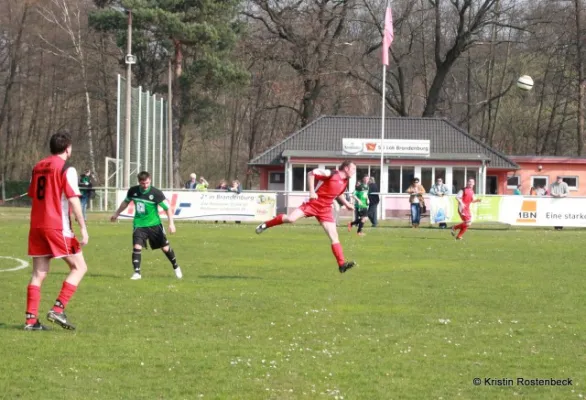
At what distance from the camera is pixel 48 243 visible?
366 inches

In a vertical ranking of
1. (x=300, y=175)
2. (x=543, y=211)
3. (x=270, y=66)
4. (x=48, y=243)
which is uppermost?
(x=270, y=66)

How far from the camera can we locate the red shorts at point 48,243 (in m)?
9.29

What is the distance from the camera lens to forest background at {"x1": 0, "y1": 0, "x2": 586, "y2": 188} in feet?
176

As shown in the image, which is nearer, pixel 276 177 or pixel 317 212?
pixel 317 212

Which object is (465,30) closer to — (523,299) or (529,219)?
(529,219)

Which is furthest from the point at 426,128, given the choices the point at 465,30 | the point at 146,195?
the point at 146,195

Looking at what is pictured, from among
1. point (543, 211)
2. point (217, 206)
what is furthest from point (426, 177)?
point (217, 206)

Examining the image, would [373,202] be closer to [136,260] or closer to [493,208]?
[493,208]

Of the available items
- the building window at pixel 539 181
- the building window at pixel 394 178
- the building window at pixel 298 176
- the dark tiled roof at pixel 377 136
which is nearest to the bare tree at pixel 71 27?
the dark tiled roof at pixel 377 136

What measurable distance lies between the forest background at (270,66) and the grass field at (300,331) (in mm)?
36010

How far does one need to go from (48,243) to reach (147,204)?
5.64 m

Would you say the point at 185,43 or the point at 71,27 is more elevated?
the point at 71,27

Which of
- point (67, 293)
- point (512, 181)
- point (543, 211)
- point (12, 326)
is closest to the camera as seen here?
point (67, 293)

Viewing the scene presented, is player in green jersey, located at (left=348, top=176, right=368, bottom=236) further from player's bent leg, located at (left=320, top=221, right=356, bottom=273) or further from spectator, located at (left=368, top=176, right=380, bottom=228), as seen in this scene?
player's bent leg, located at (left=320, top=221, right=356, bottom=273)
